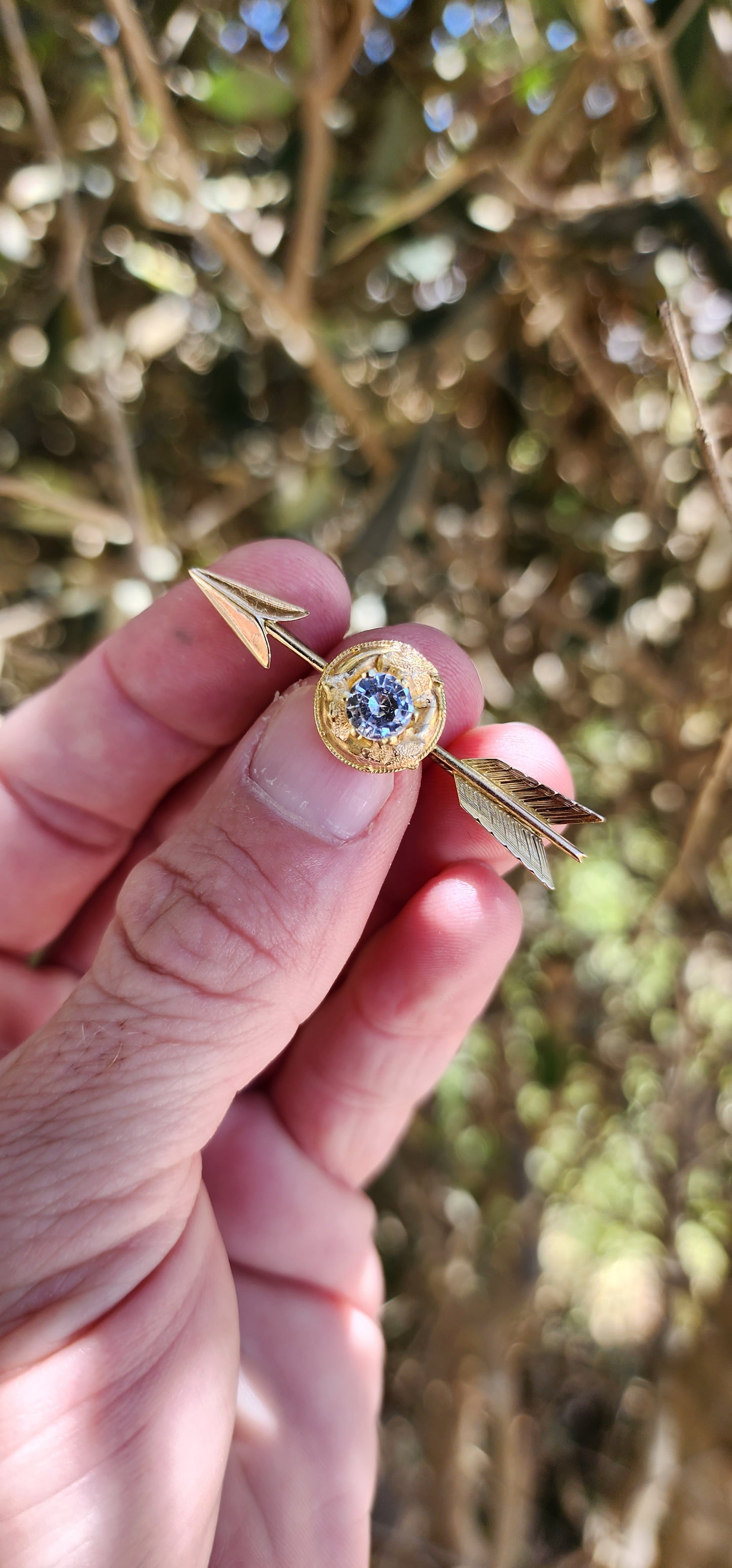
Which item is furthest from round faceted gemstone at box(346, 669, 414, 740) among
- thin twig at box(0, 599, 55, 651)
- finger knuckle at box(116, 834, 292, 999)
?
thin twig at box(0, 599, 55, 651)

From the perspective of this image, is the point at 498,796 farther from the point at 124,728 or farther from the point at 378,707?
the point at 124,728

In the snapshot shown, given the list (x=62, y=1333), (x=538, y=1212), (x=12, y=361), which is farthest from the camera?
(x=538, y=1212)

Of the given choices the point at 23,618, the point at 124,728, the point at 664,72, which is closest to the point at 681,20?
the point at 664,72

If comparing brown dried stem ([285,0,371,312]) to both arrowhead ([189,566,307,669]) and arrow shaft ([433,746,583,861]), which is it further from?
arrow shaft ([433,746,583,861])

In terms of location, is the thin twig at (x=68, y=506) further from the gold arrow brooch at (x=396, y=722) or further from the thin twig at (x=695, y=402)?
the thin twig at (x=695, y=402)

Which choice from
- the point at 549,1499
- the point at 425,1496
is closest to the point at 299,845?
the point at 425,1496

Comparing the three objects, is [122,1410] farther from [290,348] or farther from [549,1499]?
[549,1499]

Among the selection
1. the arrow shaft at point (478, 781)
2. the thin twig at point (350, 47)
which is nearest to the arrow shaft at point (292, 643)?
the arrow shaft at point (478, 781)
